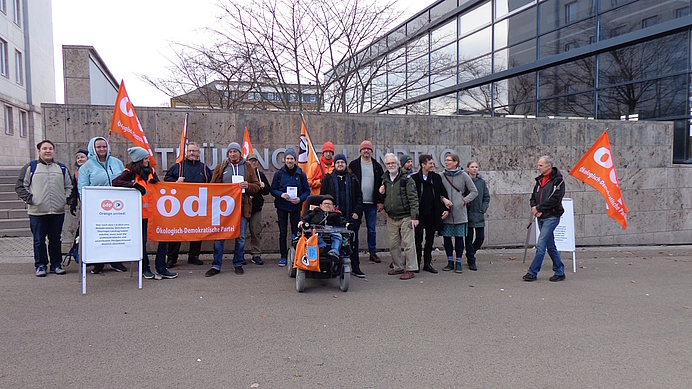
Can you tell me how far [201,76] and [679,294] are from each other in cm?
1302

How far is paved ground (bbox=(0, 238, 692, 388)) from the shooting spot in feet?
11.9

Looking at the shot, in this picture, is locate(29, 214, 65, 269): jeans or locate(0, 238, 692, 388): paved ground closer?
locate(0, 238, 692, 388): paved ground

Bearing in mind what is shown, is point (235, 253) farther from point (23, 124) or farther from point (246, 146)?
point (23, 124)

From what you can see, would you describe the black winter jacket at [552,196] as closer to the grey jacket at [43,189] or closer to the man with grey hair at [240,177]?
the man with grey hair at [240,177]

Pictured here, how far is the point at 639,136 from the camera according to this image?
10.7 metres

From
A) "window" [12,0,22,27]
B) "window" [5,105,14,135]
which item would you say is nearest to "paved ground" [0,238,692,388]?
"window" [5,105,14,135]

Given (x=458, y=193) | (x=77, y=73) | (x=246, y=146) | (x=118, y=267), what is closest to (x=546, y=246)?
(x=458, y=193)

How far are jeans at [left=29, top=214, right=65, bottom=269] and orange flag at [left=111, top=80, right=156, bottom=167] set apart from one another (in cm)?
154

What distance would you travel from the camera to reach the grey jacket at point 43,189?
6527 mm

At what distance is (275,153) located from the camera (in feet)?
28.7

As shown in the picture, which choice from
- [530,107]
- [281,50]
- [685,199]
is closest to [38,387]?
[281,50]

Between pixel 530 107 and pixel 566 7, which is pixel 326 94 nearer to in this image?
pixel 530 107

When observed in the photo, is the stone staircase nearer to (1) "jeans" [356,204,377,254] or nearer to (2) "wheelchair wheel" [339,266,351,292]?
(1) "jeans" [356,204,377,254]

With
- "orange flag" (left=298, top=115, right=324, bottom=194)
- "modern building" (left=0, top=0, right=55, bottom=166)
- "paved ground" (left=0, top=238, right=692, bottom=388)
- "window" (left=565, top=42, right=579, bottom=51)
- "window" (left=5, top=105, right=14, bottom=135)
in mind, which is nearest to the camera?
"paved ground" (left=0, top=238, right=692, bottom=388)
